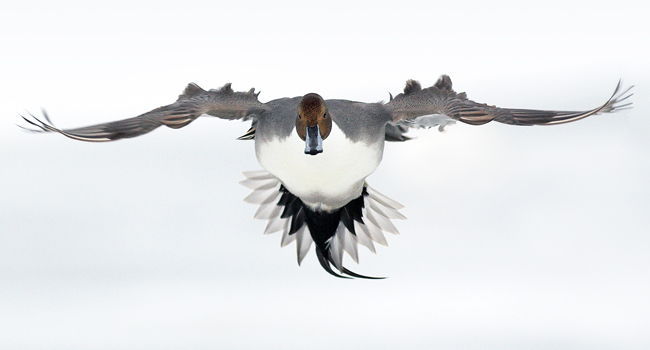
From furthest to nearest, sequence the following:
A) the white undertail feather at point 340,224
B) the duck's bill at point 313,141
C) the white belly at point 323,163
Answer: the white undertail feather at point 340,224, the white belly at point 323,163, the duck's bill at point 313,141

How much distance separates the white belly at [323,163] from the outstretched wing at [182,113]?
0.35 metres

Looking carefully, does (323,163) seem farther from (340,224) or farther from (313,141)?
(340,224)

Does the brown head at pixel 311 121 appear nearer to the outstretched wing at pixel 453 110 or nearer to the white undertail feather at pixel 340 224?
Answer: the outstretched wing at pixel 453 110

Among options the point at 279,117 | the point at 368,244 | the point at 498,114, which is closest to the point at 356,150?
the point at 279,117

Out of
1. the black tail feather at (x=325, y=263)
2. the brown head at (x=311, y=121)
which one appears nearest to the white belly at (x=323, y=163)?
the brown head at (x=311, y=121)

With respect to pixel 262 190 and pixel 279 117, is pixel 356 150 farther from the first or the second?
pixel 262 190

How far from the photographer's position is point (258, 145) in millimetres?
7664

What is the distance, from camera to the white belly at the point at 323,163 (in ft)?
23.8

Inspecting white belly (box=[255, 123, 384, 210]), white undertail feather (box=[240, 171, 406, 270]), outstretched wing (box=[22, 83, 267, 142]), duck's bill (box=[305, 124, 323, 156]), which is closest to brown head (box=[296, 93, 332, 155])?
duck's bill (box=[305, 124, 323, 156])

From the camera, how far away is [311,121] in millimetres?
6887

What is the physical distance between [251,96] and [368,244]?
185 centimetres

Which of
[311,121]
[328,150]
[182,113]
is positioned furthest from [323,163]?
[182,113]

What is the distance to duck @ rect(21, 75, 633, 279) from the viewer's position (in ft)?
23.1

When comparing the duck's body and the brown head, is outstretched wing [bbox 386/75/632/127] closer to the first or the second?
the duck's body
